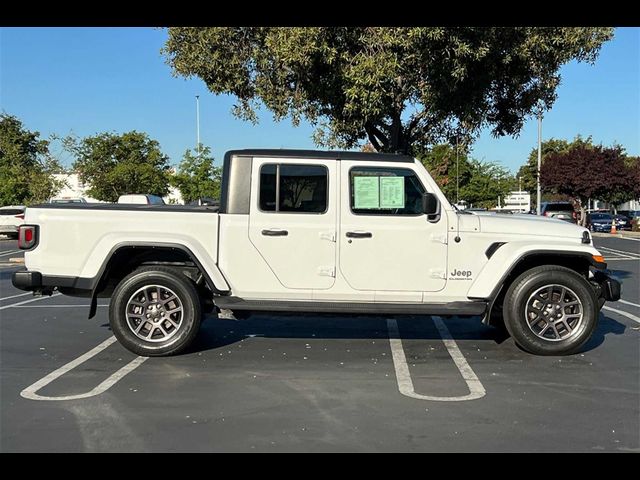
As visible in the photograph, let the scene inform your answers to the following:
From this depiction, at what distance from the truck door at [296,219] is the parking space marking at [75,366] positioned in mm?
1677

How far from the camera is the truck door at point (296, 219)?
6.05m

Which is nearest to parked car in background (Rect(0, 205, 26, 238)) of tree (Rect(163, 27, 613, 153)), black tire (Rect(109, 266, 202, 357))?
tree (Rect(163, 27, 613, 153))

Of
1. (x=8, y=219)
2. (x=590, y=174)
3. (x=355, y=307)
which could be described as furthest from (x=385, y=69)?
(x=590, y=174)

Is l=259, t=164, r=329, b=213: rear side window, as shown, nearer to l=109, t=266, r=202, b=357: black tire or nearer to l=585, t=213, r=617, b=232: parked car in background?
l=109, t=266, r=202, b=357: black tire

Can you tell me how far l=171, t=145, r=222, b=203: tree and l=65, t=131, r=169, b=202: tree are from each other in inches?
78.9

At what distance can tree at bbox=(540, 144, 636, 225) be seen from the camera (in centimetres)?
4060

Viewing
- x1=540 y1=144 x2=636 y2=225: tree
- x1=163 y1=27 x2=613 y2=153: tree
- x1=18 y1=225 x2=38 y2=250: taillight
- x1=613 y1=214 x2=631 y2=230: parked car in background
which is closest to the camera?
x1=18 y1=225 x2=38 y2=250: taillight

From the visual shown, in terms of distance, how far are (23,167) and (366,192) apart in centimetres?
3772

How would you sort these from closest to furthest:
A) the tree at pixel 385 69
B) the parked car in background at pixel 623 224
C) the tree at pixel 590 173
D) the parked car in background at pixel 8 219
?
the tree at pixel 385 69, the parked car in background at pixel 8 219, the parked car in background at pixel 623 224, the tree at pixel 590 173

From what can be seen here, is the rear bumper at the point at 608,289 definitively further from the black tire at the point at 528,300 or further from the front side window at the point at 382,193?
the front side window at the point at 382,193

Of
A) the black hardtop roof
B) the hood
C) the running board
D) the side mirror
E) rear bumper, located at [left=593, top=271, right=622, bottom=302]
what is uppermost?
the black hardtop roof

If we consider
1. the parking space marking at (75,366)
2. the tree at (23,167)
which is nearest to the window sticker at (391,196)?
the parking space marking at (75,366)
